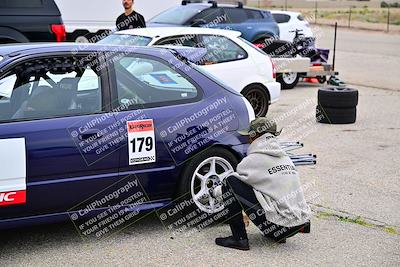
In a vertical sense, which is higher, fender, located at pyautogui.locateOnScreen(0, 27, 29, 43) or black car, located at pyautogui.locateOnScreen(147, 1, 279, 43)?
fender, located at pyautogui.locateOnScreen(0, 27, 29, 43)

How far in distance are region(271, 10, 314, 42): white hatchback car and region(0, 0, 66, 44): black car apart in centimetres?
813

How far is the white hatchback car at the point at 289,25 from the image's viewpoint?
735 inches

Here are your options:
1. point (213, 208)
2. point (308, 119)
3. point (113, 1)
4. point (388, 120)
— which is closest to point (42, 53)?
point (213, 208)

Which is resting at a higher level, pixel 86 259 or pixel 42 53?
pixel 42 53

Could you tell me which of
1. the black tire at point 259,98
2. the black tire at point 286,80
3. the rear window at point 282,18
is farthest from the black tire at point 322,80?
the black tire at point 259,98

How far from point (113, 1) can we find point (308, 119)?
9.37 m

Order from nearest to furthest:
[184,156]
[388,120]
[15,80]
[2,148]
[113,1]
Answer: [2,148], [15,80], [184,156], [388,120], [113,1]

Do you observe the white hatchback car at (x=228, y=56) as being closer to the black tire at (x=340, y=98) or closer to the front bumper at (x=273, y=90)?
the front bumper at (x=273, y=90)

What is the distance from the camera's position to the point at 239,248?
500 cm

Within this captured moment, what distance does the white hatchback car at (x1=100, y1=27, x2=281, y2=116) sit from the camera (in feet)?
31.9

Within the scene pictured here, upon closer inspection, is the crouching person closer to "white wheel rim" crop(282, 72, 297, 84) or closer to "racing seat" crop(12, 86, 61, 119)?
"racing seat" crop(12, 86, 61, 119)


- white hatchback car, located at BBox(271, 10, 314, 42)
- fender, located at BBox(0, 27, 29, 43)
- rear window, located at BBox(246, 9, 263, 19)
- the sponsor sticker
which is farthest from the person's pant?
white hatchback car, located at BBox(271, 10, 314, 42)

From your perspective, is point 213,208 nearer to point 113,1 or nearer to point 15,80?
point 15,80

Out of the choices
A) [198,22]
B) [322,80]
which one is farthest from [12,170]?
[322,80]
